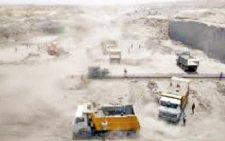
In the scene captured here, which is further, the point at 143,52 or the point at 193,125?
the point at 143,52

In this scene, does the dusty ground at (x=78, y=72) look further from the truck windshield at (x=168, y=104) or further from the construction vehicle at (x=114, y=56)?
the truck windshield at (x=168, y=104)

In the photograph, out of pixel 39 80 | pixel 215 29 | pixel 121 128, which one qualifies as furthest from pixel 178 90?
pixel 215 29

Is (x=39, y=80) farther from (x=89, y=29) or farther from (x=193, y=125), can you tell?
(x=89, y=29)

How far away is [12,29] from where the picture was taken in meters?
65.4

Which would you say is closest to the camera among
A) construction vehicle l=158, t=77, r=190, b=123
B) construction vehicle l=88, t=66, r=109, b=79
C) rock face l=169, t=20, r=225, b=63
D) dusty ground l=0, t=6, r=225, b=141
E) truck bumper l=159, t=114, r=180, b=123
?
dusty ground l=0, t=6, r=225, b=141

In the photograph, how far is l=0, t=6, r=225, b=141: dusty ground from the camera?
29922 millimetres

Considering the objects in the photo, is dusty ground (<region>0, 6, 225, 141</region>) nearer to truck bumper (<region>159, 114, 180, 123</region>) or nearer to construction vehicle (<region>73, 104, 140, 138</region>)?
truck bumper (<region>159, 114, 180, 123</region>)

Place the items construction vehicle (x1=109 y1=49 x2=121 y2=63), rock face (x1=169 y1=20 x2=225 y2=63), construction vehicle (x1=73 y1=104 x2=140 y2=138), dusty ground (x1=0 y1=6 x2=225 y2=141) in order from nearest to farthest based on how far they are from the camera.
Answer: construction vehicle (x1=73 y1=104 x2=140 y2=138), dusty ground (x1=0 y1=6 x2=225 y2=141), construction vehicle (x1=109 y1=49 x2=121 y2=63), rock face (x1=169 y1=20 x2=225 y2=63)

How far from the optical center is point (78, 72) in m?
44.2

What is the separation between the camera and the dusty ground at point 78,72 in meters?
29.9

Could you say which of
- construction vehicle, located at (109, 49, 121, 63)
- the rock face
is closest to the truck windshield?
construction vehicle, located at (109, 49, 121, 63)

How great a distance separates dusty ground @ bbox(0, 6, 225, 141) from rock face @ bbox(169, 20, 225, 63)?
3.90 ft

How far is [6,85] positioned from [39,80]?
10.9ft

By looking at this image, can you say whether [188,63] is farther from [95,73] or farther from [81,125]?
[81,125]
